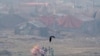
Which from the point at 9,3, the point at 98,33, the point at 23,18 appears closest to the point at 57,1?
the point at 9,3

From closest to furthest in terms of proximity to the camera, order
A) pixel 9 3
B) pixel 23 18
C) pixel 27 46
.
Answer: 1. pixel 27 46
2. pixel 23 18
3. pixel 9 3

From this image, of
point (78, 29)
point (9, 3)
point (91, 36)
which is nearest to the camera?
point (91, 36)

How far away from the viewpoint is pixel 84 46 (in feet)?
60.4

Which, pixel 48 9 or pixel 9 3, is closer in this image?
pixel 48 9

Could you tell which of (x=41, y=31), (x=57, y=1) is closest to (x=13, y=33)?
(x=41, y=31)

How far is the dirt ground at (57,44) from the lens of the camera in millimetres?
16609

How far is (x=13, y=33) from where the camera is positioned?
22281 millimetres

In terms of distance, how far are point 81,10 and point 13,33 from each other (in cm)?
850

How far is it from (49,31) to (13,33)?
2393 millimetres

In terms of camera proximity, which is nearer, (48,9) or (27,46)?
(27,46)

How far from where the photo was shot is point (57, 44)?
18922 millimetres

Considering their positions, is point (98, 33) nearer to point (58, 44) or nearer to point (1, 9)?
point (58, 44)

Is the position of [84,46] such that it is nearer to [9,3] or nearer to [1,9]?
[1,9]

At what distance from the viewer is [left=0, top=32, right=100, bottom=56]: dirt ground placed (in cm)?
1661
